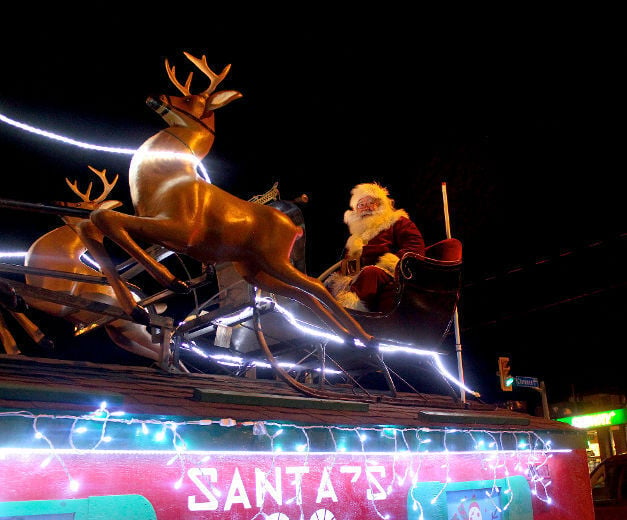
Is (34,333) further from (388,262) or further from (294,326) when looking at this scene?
(388,262)

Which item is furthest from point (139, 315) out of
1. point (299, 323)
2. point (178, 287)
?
point (299, 323)

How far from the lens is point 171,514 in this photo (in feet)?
11.9

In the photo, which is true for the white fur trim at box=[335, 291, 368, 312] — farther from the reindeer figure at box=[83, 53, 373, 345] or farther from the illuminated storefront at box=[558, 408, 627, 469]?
the illuminated storefront at box=[558, 408, 627, 469]

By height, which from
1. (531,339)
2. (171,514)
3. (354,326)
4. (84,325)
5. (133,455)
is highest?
(531,339)

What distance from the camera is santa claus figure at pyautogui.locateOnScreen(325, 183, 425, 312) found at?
5508 mm

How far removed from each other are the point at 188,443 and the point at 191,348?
1747mm

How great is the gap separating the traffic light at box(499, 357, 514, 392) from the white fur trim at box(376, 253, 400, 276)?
7.50 m

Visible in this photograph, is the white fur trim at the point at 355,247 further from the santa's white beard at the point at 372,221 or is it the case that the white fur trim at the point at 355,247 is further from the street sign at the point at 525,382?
the street sign at the point at 525,382

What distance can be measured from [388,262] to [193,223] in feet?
8.30

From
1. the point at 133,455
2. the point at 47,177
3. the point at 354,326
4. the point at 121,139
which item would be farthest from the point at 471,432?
the point at 47,177

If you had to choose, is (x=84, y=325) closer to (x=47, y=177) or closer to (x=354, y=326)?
(x=354, y=326)

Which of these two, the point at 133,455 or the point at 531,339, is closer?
the point at 133,455

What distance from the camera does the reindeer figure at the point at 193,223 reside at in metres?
3.74

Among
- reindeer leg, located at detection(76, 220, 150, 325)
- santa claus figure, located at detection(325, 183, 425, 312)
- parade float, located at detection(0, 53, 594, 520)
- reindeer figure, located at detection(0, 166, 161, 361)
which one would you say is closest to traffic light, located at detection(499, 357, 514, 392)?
parade float, located at detection(0, 53, 594, 520)
